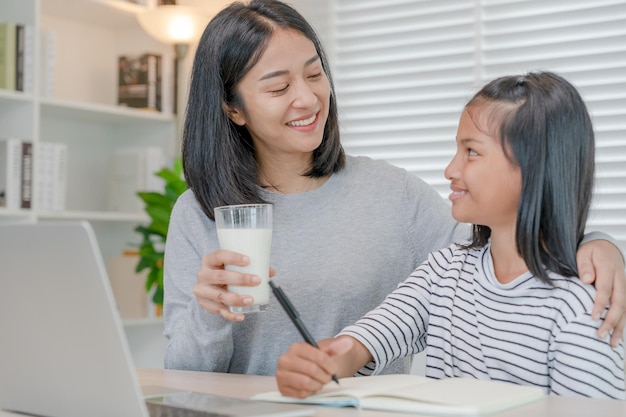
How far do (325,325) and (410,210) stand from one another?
31cm

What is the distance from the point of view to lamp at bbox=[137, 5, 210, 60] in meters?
3.57

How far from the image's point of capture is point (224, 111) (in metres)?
1.85

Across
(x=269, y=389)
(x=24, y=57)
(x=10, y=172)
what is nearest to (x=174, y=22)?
Answer: (x=24, y=57)

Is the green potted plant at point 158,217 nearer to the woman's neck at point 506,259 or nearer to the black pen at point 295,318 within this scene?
the woman's neck at point 506,259

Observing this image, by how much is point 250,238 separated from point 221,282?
0.09m

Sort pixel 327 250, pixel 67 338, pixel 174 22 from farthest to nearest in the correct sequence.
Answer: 1. pixel 174 22
2. pixel 327 250
3. pixel 67 338

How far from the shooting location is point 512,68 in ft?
10.7

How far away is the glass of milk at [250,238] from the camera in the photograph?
1.31 metres

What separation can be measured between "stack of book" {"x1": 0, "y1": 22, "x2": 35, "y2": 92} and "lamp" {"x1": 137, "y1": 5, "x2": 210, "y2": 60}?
50cm

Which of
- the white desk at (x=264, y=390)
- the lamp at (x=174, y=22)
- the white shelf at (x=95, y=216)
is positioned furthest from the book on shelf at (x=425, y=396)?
the lamp at (x=174, y=22)

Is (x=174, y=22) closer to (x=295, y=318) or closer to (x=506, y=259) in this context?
(x=506, y=259)

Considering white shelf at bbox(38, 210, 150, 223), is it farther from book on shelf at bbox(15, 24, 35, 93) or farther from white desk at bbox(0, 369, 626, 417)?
white desk at bbox(0, 369, 626, 417)

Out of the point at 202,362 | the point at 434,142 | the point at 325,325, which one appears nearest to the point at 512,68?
the point at 434,142

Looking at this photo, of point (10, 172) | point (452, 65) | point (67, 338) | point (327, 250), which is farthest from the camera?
point (452, 65)
